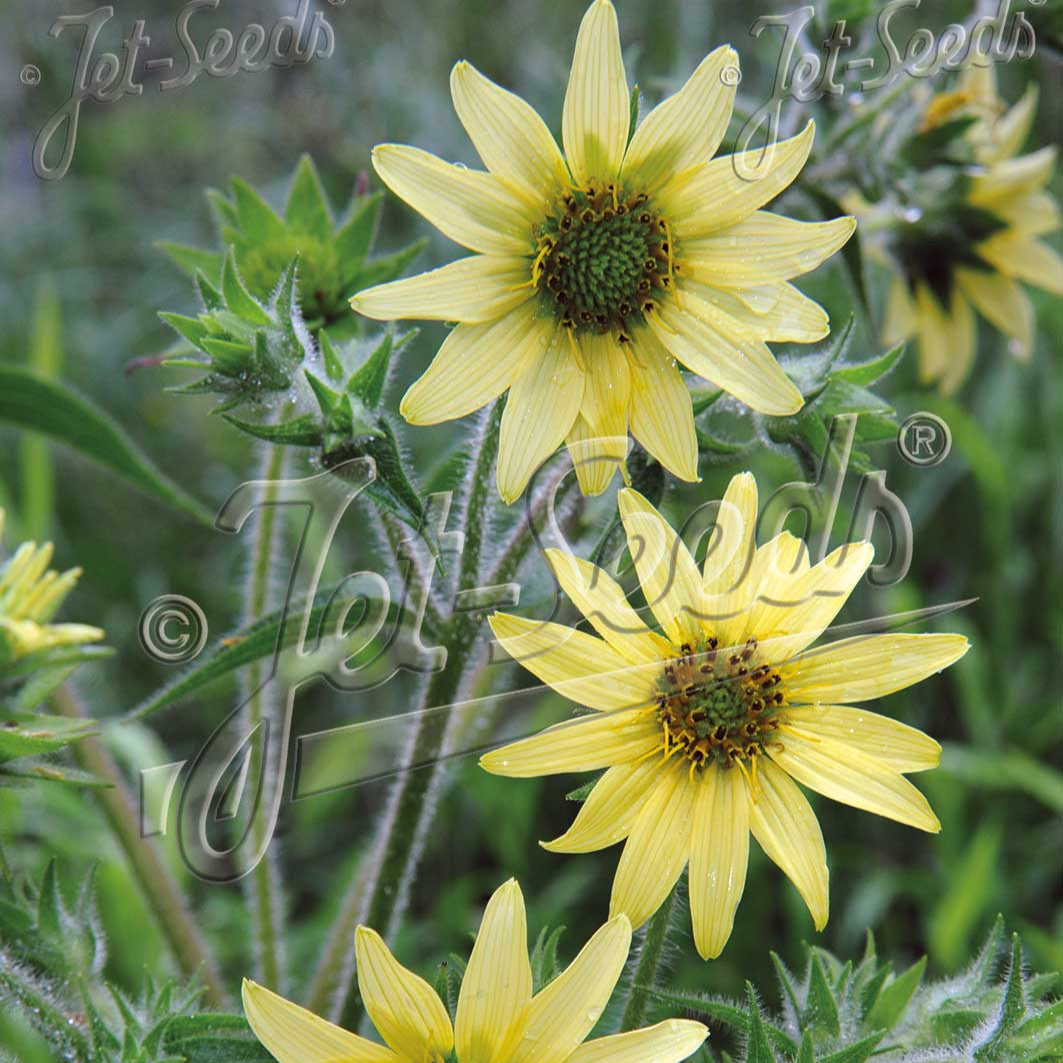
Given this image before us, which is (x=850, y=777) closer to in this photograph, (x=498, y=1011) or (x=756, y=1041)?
(x=756, y=1041)

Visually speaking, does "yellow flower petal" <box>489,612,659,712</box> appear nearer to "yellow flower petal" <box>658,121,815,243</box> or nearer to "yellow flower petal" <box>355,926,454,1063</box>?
"yellow flower petal" <box>355,926,454,1063</box>

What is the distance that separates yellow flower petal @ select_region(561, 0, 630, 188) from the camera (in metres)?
1.09

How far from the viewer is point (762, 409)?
1138 mm

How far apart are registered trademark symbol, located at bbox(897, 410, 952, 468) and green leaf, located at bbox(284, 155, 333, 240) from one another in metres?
0.74

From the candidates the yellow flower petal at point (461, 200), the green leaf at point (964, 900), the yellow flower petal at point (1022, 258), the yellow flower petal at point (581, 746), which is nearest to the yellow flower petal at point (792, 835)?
the yellow flower petal at point (581, 746)

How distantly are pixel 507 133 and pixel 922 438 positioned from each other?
0.68m

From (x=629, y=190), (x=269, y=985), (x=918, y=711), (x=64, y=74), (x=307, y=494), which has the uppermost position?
(x=64, y=74)

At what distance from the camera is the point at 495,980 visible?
1.00m

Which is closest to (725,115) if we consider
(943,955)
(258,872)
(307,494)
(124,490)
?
(307,494)

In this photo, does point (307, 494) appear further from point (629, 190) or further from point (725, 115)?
point (725, 115)

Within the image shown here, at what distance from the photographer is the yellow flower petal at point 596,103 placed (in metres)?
1.09

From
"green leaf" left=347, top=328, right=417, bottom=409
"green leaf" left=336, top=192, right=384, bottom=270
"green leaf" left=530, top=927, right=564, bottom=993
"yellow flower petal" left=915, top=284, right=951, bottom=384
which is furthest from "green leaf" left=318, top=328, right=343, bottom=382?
"yellow flower petal" left=915, top=284, right=951, bottom=384

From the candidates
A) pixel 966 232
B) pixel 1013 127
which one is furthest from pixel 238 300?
pixel 1013 127

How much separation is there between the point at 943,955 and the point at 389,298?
1.42m
